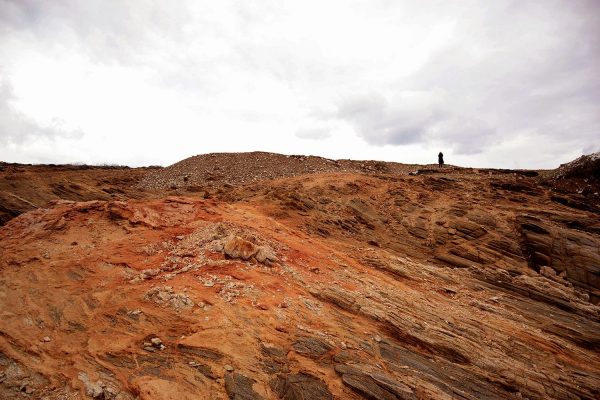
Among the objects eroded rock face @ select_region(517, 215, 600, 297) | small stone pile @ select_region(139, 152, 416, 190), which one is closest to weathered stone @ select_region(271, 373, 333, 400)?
eroded rock face @ select_region(517, 215, 600, 297)

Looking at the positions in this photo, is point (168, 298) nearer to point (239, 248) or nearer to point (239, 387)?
point (239, 248)

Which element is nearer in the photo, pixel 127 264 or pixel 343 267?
pixel 127 264

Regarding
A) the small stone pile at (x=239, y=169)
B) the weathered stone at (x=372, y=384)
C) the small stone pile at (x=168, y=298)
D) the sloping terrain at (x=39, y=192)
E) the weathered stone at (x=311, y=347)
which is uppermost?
the small stone pile at (x=239, y=169)

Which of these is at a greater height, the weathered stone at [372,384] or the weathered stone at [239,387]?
the weathered stone at [239,387]

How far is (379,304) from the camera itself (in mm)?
10164

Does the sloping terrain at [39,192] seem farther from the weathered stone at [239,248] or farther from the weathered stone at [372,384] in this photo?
the weathered stone at [372,384]

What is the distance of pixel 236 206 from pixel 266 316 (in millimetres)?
9409

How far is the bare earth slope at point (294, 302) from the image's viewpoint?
6918 mm

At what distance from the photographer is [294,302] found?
9.26 meters

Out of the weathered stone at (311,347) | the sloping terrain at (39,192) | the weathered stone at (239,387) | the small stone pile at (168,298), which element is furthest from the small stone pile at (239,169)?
the weathered stone at (239,387)

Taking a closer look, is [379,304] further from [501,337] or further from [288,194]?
[288,194]

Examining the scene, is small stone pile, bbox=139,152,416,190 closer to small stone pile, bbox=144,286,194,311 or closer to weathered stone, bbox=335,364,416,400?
small stone pile, bbox=144,286,194,311

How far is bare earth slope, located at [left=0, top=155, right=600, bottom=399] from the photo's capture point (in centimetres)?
692

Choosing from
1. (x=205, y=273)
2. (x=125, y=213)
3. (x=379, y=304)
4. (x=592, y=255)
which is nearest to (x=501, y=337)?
(x=379, y=304)
